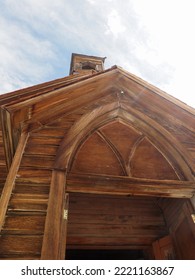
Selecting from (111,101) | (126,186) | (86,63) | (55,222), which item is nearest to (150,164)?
(126,186)

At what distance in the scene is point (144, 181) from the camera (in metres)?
3.13

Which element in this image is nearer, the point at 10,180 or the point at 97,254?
the point at 10,180

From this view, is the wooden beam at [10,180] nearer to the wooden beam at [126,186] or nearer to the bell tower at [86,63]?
the wooden beam at [126,186]

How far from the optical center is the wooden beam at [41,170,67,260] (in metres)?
2.07

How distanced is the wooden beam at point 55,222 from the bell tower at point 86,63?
1314 centimetres

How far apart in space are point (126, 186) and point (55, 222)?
1.21 meters

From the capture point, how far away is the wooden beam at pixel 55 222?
2066 millimetres

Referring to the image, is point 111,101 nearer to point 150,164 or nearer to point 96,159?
point 96,159

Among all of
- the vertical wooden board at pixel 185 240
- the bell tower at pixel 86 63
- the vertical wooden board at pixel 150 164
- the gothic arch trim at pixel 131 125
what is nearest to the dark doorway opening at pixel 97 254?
the vertical wooden board at pixel 185 240

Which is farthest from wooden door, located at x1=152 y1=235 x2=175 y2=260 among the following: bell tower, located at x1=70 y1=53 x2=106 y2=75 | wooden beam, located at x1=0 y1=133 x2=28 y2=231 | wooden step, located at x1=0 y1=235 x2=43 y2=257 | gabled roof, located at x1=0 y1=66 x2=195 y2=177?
bell tower, located at x1=70 y1=53 x2=106 y2=75

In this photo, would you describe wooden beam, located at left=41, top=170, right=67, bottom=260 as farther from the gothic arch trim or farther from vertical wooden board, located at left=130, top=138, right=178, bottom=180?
vertical wooden board, located at left=130, top=138, right=178, bottom=180

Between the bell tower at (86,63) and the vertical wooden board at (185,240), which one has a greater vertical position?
the bell tower at (86,63)

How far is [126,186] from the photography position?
3.01 m
